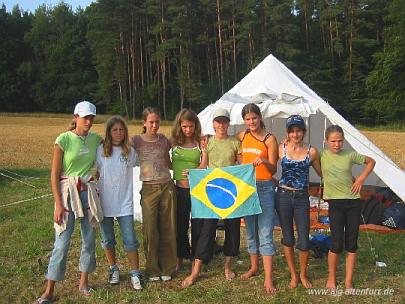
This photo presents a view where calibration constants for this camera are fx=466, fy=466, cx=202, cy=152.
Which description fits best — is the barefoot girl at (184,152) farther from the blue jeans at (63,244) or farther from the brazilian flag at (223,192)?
the blue jeans at (63,244)

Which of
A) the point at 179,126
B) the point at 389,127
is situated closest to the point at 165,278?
the point at 179,126

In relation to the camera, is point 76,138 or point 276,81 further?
point 276,81

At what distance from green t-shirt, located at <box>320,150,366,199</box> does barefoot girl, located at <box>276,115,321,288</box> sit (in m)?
0.10

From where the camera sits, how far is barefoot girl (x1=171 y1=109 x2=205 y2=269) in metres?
4.14

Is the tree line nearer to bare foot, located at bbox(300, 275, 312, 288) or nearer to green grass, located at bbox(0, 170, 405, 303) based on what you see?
green grass, located at bbox(0, 170, 405, 303)

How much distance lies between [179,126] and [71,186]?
1.08 metres

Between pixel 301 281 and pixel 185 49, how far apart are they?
35725mm

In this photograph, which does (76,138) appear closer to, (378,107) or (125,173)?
(125,173)

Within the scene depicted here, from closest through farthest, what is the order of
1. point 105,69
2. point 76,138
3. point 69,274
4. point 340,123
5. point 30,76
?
point 76,138 → point 69,274 → point 340,123 → point 105,69 → point 30,76

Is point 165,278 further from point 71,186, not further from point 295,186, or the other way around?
point 295,186

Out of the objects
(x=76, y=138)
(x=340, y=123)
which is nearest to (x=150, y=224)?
(x=76, y=138)

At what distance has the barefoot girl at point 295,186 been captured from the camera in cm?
395

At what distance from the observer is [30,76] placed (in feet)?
164

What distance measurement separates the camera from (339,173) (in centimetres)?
393
